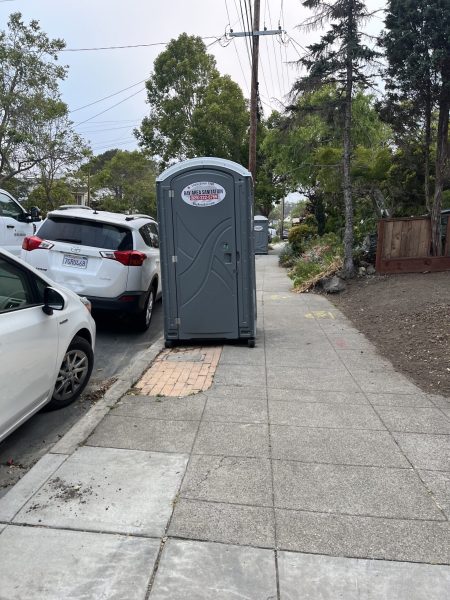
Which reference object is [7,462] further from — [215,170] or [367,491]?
[215,170]

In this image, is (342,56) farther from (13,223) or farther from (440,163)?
(13,223)

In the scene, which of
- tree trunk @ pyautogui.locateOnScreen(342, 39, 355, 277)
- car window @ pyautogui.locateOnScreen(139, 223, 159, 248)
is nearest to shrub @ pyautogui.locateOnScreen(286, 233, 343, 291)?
tree trunk @ pyautogui.locateOnScreen(342, 39, 355, 277)

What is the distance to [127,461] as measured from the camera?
354 cm

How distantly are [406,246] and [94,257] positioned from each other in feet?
26.2

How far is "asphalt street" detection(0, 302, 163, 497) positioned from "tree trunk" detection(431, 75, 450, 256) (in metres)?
7.34

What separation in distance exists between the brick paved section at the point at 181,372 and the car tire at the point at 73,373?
1.86ft

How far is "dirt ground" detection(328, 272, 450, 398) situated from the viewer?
6.01m

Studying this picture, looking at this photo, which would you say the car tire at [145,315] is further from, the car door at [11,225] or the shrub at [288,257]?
the shrub at [288,257]

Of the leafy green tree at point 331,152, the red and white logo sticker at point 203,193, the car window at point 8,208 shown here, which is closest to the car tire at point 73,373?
the red and white logo sticker at point 203,193

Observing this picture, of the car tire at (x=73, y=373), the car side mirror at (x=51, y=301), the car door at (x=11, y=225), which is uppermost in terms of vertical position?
the car door at (x=11, y=225)

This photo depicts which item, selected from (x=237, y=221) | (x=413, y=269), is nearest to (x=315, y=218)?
(x=413, y=269)

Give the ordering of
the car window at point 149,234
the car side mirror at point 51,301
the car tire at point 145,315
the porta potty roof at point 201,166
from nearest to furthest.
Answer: the car side mirror at point 51,301 < the porta potty roof at point 201,166 < the car tire at point 145,315 < the car window at point 149,234

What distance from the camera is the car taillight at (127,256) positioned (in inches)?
277

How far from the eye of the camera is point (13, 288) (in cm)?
398
